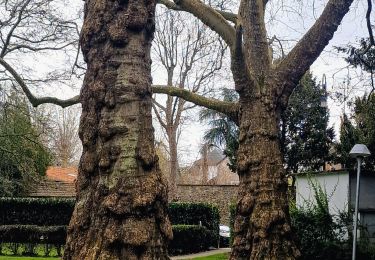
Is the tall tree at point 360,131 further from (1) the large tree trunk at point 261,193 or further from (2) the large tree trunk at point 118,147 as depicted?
(2) the large tree trunk at point 118,147

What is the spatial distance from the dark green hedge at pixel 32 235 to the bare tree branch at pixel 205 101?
873cm

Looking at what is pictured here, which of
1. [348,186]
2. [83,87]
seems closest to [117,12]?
[83,87]

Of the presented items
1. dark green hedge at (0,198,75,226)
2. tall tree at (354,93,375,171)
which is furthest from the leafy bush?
dark green hedge at (0,198,75,226)

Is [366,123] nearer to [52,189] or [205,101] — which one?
[205,101]

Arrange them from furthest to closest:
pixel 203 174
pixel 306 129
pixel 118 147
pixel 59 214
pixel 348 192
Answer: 1. pixel 203 174
2. pixel 59 214
3. pixel 306 129
4. pixel 348 192
5. pixel 118 147

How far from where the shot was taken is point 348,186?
13.3m

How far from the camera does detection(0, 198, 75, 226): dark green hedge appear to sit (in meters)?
21.7

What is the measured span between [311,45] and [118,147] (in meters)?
6.50

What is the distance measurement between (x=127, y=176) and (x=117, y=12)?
4.51 feet

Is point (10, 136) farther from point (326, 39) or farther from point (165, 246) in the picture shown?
point (165, 246)

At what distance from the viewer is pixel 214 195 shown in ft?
97.1

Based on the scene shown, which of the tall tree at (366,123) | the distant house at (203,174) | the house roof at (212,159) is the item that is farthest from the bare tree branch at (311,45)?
the house roof at (212,159)

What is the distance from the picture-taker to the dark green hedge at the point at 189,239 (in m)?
19.0

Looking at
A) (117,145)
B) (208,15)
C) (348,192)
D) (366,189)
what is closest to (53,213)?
(348,192)
